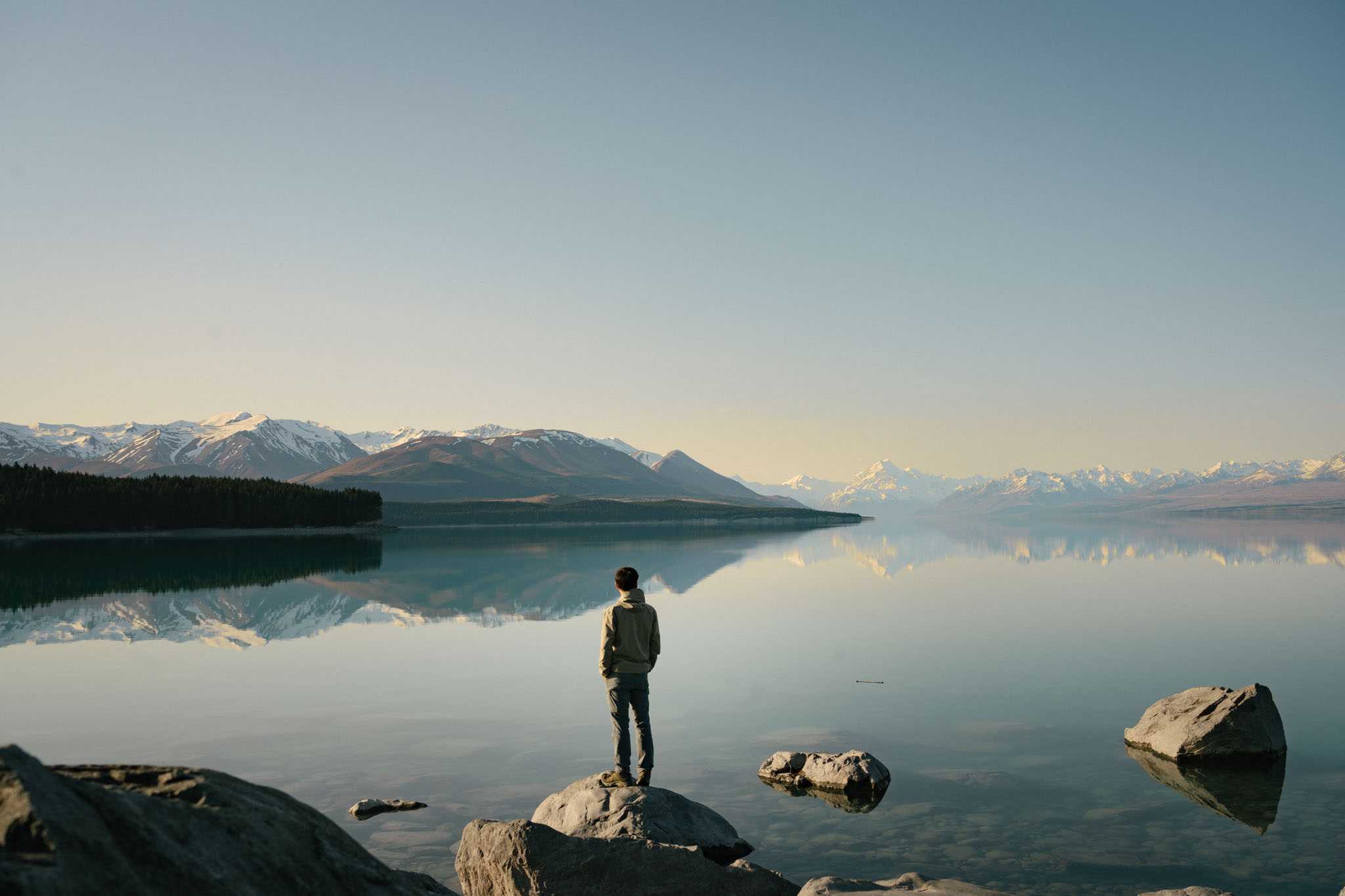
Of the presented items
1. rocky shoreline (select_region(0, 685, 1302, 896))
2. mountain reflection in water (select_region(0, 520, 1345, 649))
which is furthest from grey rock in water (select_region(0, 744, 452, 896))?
mountain reflection in water (select_region(0, 520, 1345, 649))

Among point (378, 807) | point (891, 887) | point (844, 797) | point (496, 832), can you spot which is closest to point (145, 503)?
point (378, 807)

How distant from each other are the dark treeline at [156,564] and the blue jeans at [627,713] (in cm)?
5010

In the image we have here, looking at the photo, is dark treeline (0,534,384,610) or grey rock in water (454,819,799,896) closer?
grey rock in water (454,819,799,896)

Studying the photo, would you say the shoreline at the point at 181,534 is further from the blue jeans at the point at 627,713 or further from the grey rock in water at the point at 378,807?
the blue jeans at the point at 627,713

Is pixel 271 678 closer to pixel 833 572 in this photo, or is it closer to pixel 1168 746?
pixel 1168 746

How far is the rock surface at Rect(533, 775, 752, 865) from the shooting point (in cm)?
1287

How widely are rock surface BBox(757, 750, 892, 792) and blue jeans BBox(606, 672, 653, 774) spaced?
8.73 feet

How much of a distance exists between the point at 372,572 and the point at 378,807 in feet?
225

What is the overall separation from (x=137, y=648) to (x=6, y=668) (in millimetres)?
4855

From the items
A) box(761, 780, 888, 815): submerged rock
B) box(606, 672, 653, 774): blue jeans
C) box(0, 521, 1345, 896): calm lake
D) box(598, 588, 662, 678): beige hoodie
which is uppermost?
box(598, 588, 662, 678): beige hoodie

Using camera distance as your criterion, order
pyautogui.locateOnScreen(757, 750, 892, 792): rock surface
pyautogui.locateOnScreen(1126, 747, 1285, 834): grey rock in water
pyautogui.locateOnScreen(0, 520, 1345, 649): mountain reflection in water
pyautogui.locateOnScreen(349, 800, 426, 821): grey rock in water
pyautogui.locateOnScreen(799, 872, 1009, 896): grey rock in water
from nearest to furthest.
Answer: pyautogui.locateOnScreen(799, 872, 1009, 896): grey rock in water → pyautogui.locateOnScreen(349, 800, 426, 821): grey rock in water → pyautogui.locateOnScreen(1126, 747, 1285, 834): grey rock in water → pyautogui.locateOnScreen(757, 750, 892, 792): rock surface → pyautogui.locateOnScreen(0, 520, 1345, 649): mountain reflection in water

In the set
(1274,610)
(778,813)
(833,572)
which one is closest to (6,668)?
(778,813)

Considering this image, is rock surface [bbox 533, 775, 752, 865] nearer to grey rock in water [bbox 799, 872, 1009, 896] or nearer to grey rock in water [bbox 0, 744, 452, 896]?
grey rock in water [bbox 799, 872, 1009, 896]

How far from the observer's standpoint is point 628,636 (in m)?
15.7
